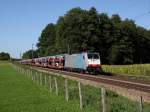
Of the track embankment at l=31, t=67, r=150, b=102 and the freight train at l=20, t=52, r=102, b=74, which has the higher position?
the freight train at l=20, t=52, r=102, b=74

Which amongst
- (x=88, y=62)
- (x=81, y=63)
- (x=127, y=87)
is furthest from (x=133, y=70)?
(x=127, y=87)

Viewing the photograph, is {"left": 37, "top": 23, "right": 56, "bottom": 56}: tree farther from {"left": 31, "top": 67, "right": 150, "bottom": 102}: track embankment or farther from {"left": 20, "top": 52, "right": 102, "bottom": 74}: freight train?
{"left": 31, "top": 67, "right": 150, "bottom": 102}: track embankment

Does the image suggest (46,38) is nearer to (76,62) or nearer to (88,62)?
(76,62)

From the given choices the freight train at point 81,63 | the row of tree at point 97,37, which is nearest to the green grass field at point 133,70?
the freight train at point 81,63

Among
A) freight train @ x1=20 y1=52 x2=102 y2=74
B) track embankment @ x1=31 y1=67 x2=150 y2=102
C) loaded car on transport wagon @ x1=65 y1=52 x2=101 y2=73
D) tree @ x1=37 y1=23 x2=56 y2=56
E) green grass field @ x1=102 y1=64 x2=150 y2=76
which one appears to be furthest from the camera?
tree @ x1=37 y1=23 x2=56 y2=56

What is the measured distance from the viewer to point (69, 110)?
16359 millimetres

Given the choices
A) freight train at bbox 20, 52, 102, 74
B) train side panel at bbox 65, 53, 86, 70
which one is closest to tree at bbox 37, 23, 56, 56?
freight train at bbox 20, 52, 102, 74

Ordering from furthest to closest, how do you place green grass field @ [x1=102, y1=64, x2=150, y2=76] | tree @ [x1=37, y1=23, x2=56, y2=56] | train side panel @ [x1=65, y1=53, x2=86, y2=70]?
tree @ [x1=37, y1=23, x2=56, y2=56] → train side panel @ [x1=65, y1=53, x2=86, y2=70] → green grass field @ [x1=102, y1=64, x2=150, y2=76]

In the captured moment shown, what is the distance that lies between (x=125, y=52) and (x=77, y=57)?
5642 cm

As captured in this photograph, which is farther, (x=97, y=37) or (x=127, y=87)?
(x=97, y=37)

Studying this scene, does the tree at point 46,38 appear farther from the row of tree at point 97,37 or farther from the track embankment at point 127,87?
the track embankment at point 127,87

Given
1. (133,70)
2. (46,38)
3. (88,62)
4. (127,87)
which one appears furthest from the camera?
(46,38)

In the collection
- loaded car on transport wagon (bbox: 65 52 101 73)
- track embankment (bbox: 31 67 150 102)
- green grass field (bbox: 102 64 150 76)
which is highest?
loaded car on transport wagon (bbox: 65 52 101 73)

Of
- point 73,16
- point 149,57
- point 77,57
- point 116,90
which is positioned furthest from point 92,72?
point 149,57
